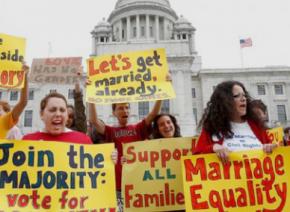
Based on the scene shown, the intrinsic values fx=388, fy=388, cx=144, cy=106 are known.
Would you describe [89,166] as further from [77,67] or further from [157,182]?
[77,67]

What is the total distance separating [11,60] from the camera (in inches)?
180

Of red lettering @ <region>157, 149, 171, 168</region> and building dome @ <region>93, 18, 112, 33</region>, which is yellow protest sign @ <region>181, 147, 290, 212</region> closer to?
red lettering @ <region>157, 149, 171, 168</region>

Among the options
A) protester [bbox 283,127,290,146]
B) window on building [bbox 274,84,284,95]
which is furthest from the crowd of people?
window on building [bbox 274,84,284,95]

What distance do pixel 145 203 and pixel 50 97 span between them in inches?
61.7

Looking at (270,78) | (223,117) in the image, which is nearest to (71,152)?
(223,117)

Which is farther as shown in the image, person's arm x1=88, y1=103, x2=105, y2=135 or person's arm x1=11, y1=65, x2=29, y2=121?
person's arm x1=88, y1=103, x2=105, y2=135

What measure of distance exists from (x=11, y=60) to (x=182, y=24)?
5197 cm

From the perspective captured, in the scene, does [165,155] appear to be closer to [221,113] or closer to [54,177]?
[221,113]

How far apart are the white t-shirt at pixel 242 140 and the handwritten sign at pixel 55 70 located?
2.83m

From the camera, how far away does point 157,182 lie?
436 centimetres

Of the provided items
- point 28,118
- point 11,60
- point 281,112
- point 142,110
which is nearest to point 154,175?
point 11,60

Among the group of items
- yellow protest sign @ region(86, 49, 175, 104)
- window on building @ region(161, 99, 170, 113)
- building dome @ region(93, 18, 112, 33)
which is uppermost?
building dome @ region(93, 18, 112, 33)

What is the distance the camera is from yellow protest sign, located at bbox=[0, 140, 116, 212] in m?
3.34

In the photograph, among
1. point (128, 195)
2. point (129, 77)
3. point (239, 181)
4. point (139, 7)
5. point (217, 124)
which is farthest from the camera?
point (139, 7)
